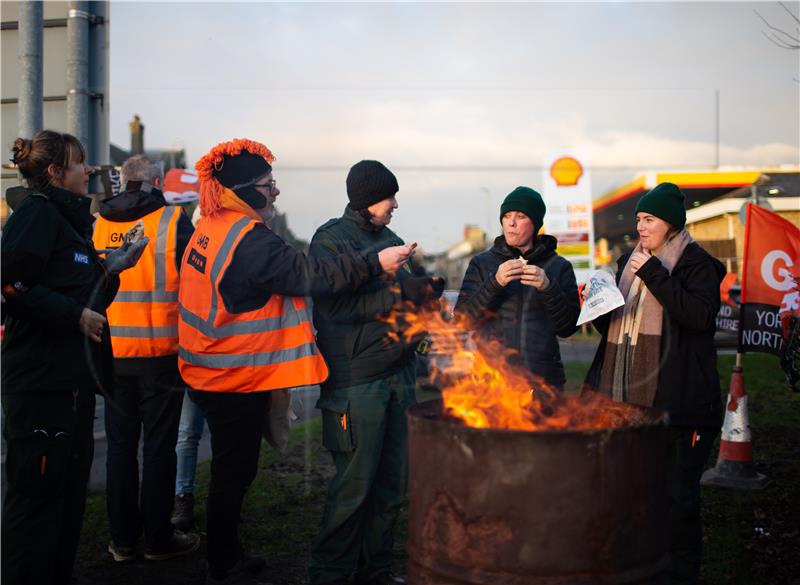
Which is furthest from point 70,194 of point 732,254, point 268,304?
point 732,254

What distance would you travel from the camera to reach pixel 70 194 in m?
3.79

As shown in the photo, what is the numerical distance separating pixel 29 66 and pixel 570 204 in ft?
47.2

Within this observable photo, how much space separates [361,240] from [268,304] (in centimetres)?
58

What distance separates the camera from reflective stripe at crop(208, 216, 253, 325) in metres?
4.00

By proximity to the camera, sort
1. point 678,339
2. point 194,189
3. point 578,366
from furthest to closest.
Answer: point 578,366 < point 194,189 < point 678,339

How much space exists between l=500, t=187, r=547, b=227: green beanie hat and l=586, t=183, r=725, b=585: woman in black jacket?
519 millimetres

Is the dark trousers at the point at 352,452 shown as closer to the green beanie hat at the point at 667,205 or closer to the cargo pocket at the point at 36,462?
the cargo pocket at the point at 36,462

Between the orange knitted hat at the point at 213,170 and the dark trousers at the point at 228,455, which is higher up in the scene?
the orange knitted hat at the point at 213,170

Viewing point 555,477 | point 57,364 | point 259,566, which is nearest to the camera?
point 555,477

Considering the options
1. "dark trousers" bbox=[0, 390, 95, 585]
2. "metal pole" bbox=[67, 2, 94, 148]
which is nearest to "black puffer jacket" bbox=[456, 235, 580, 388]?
"dark trousers" bbox=[0, 390, 95, 585]

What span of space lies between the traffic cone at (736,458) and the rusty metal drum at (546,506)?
3.58 metres

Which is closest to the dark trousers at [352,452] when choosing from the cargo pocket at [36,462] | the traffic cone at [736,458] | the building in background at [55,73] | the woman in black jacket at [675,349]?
the woman in black jacket at [675,349]

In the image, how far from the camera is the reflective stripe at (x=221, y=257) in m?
4.00

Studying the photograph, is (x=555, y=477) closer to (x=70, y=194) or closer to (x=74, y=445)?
(x=74, y=445)
